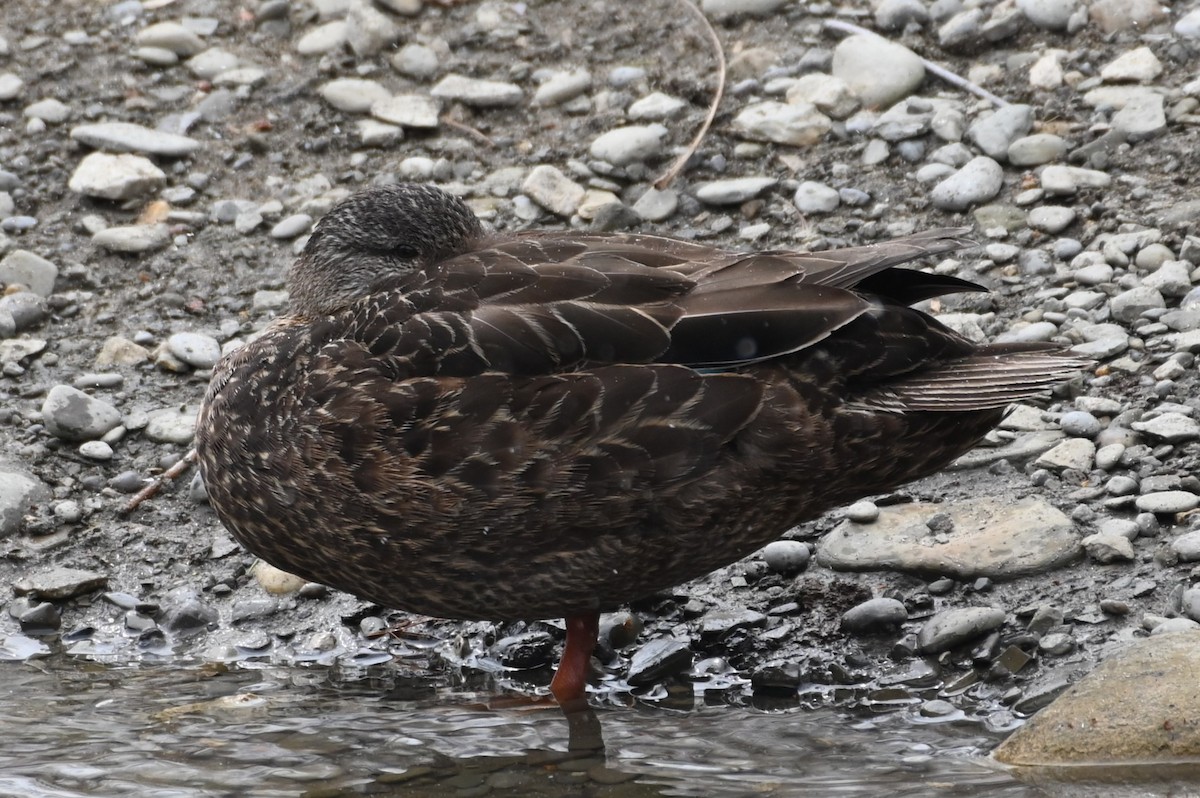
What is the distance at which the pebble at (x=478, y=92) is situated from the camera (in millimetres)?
7617

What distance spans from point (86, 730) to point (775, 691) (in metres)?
1.97

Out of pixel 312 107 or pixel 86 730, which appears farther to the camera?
pixel 312 107

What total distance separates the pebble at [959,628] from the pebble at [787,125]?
3109 millimetres

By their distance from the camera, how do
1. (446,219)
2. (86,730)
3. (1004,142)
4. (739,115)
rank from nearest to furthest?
(86,730)
(446,219)
(1004,142)
(739,115)

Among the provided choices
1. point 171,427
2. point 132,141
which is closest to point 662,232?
point 171,427

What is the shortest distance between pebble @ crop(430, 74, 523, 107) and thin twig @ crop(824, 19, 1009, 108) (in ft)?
5.14

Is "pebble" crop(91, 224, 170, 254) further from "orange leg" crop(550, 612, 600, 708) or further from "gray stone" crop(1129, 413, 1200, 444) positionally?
"gray stone" crop(1129, 413, 1200, 444)

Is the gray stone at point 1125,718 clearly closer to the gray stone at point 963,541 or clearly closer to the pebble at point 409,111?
the gray stone at point 963,541

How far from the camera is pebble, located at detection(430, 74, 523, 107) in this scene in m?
7.62

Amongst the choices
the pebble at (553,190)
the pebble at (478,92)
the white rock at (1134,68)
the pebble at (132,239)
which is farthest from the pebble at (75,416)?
the white rock at (1134,68)

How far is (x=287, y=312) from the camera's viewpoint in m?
5.20

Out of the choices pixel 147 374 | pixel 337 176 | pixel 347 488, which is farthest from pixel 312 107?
pixel 347 488

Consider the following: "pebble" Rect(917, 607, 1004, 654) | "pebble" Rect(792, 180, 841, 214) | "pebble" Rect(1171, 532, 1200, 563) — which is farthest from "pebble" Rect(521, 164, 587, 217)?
"pebble" Rect(1171, 532, 1200, 563)

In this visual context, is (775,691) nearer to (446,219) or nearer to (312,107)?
(446,219)
